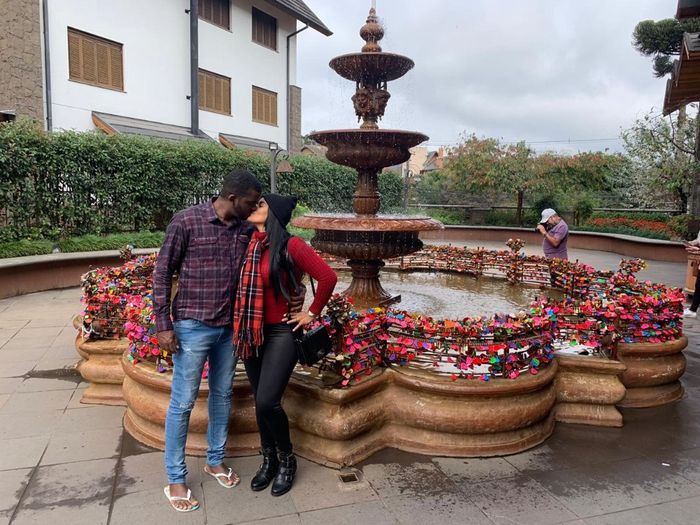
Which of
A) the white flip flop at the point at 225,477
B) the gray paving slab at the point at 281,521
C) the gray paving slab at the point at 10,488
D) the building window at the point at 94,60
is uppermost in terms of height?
the building window at the point at 94,60

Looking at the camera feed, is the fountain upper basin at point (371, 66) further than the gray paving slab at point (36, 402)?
Yes

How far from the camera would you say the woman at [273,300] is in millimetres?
2855

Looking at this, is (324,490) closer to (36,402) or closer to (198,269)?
(198,269)

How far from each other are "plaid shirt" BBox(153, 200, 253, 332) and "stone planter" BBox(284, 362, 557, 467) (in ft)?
3.28

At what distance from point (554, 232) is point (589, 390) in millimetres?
3709

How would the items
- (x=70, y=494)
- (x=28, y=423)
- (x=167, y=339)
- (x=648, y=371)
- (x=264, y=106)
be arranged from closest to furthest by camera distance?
(x=167, y=339) → (x=70, y=494) → (x=28, y=423) → (x=648, y=371) → (x=264, y=106)

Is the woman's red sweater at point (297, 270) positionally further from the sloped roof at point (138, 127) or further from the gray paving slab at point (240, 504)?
the sloped roof at point (138, 127)

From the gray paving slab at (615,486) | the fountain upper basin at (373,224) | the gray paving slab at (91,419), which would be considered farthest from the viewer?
the fountain upper basin at (373,224)

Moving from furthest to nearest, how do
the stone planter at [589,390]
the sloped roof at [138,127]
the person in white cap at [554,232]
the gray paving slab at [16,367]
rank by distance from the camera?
1. the sloped roof at [138,127]
2. the person in white cap at [554,232]
3. the gray paving slab at [16,367]
4. the stone planter at [589,390]

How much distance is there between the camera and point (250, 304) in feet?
9.34

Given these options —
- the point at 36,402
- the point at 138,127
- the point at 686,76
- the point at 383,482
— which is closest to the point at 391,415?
the point at 383,482

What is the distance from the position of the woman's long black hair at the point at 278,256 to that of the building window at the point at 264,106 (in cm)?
2060

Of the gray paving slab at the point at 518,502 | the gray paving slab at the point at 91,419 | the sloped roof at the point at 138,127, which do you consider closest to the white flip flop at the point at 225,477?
the gray paving slab at the point at 91,419

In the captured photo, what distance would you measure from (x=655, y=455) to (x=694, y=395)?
1.61 m
